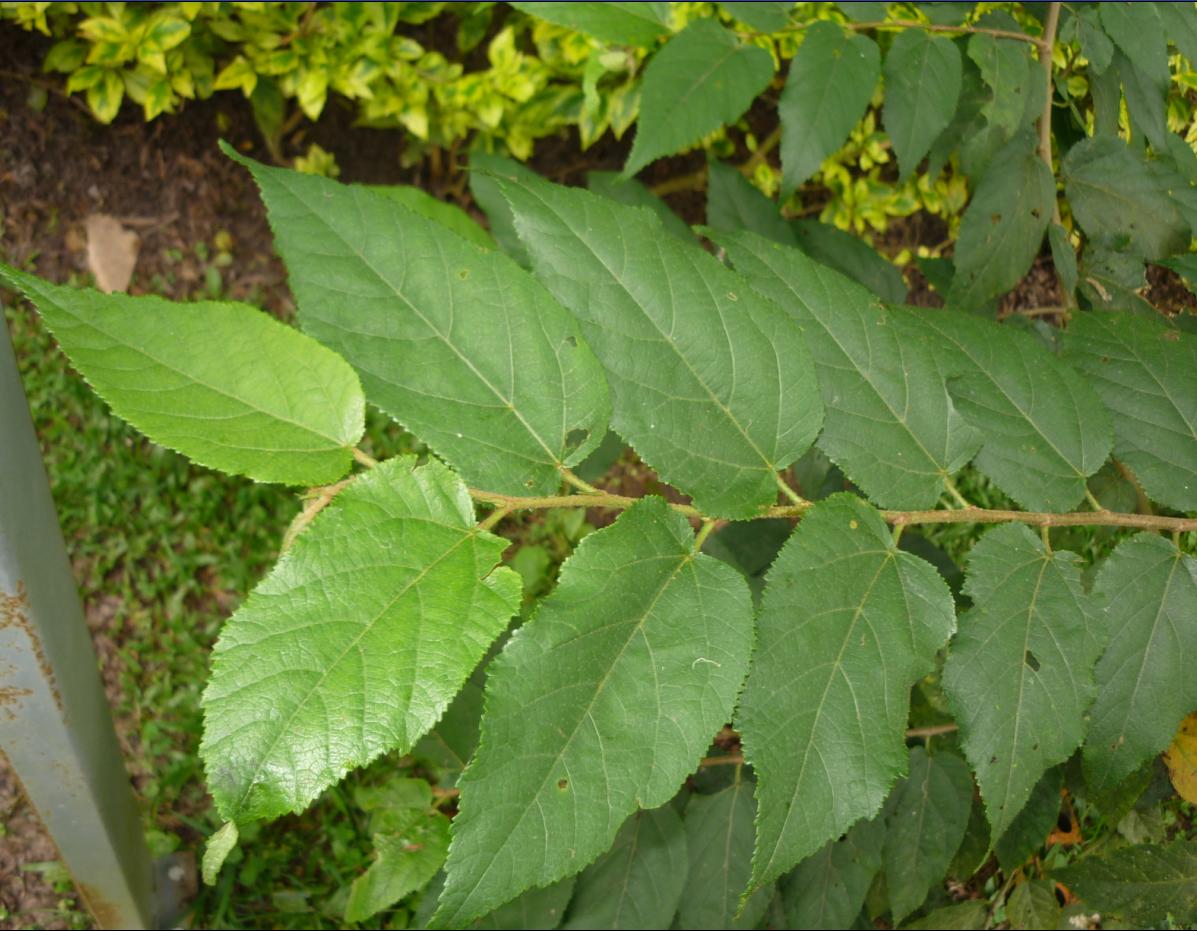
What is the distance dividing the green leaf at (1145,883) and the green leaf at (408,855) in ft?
3.24

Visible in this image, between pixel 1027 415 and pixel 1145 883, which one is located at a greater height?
pixel 1027 415

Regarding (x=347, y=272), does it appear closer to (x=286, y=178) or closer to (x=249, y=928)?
(x=286, y=178)

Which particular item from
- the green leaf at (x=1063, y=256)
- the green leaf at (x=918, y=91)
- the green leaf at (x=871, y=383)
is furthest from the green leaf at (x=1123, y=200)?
the green leaf at (x=871, y=383)

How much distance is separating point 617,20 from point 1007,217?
26.6 inches

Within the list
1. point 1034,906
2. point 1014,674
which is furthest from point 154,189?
point 1034,906

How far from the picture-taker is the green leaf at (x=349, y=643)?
0.69m

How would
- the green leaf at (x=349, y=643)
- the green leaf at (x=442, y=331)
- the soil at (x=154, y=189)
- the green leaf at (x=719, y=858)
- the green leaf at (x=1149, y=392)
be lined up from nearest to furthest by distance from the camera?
the green leaf at (x=349, y=643) → the green leaf at (x=442, y=331) → the green leaf at (x=1149, y=392) → the green leaf at (x=719, y=858) → the soil at (x=154, y=189)

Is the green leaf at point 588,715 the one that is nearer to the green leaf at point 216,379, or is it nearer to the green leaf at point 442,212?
the green leaf at point 216,379

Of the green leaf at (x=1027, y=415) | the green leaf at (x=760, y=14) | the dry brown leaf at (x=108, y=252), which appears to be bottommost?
the dry brown leaf at (x=108, y=252)

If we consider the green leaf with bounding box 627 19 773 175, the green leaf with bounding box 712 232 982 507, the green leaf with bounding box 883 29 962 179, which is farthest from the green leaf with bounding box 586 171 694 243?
the green leaf with bounding box 712 232 982 507

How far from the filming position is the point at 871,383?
1025 millimetres

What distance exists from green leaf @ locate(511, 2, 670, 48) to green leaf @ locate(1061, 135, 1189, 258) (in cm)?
67

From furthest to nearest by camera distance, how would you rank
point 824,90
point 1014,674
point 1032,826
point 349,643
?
point 824,90
point 1032,826
point 1014,674
point 349,643

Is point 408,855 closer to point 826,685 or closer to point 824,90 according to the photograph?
point 826,685
